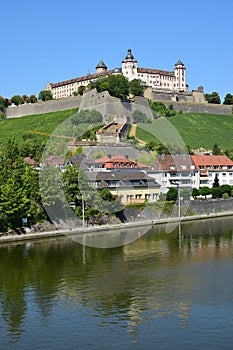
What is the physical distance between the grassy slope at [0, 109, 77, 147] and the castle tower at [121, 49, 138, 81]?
9543 mm

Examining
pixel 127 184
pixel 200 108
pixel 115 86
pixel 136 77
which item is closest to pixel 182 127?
pixel 115 86

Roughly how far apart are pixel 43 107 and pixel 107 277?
49367 mm

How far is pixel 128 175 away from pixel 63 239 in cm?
813

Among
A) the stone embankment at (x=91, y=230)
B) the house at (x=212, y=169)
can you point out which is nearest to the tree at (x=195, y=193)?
the house at (x=212, y=169)

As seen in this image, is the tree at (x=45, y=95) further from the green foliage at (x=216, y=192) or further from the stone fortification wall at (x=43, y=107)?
the green foliage at (x=216, y=192)

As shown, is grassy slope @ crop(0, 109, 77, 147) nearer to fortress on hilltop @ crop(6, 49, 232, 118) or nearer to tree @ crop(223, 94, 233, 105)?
fortress on hilltop @ crop(6, 49, 232, 118)

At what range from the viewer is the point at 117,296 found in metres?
15.3

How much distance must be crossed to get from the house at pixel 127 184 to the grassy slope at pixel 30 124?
75.7 feet

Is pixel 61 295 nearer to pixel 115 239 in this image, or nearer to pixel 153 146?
pixel 115 239

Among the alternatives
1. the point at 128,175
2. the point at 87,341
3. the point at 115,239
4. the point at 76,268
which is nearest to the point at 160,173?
the point at 128,175

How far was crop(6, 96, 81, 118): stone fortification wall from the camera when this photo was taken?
202 ft

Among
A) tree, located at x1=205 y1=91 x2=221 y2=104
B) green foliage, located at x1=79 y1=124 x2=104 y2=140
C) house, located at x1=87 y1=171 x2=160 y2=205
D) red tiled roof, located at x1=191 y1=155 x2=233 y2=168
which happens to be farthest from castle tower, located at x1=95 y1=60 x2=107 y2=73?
house, located at x1=87 y1=171 x2=160 y2=205

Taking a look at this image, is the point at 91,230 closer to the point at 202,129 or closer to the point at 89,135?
the point at 89,135

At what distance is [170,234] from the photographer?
26.3m
